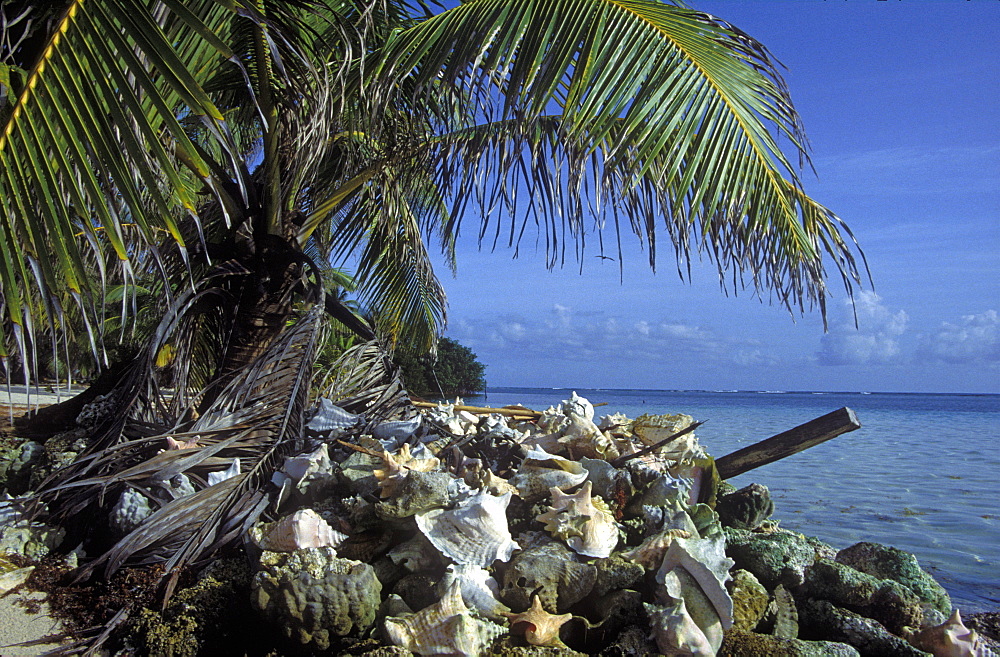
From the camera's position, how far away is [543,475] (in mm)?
2307

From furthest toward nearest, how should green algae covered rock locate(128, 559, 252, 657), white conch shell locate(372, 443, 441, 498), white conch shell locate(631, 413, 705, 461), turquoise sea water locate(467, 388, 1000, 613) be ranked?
turquoise sea water locate(467, 388, 1000, 613) → white conch shell locate(631, 413, 705, 461) → white conch shell locate(372, 443, 441, 498) → green algae covered rock locate(128, 559, 252, 657)

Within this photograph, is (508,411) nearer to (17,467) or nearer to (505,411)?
(505,411)

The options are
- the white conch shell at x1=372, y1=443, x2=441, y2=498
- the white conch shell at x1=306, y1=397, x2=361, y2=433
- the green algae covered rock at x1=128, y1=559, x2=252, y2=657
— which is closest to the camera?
the green algae covered rock at x1=128, y1=559, x2=252, y2=657

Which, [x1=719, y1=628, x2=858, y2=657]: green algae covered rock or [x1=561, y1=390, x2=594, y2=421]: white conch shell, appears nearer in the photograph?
[x1=719, y1=628, x2=858, y2=657]: green algae covered rock

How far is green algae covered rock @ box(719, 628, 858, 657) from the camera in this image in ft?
6.07

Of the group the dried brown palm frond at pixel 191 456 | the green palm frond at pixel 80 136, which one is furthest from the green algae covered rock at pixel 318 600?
the green palm frond at pixel 80 136

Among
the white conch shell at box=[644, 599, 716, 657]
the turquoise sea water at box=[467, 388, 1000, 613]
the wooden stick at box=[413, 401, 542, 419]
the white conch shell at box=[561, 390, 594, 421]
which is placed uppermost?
the white conch shell at box=[561, 390, 594, 421]

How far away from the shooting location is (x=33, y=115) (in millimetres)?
1732

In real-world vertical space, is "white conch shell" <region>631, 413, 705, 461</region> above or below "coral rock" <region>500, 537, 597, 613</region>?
above

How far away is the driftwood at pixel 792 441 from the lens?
262 centimetres

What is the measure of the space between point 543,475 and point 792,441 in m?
1.08

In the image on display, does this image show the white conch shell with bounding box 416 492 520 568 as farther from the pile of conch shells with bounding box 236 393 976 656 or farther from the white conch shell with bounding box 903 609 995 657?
the white conch shell with bounding box 903 609 995 657

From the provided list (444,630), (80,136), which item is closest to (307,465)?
(444,630)

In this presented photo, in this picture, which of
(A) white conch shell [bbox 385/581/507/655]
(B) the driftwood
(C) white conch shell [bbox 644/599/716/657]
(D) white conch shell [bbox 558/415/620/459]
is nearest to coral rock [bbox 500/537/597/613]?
(A) white conch shell [bbox 385/581/507/655]
